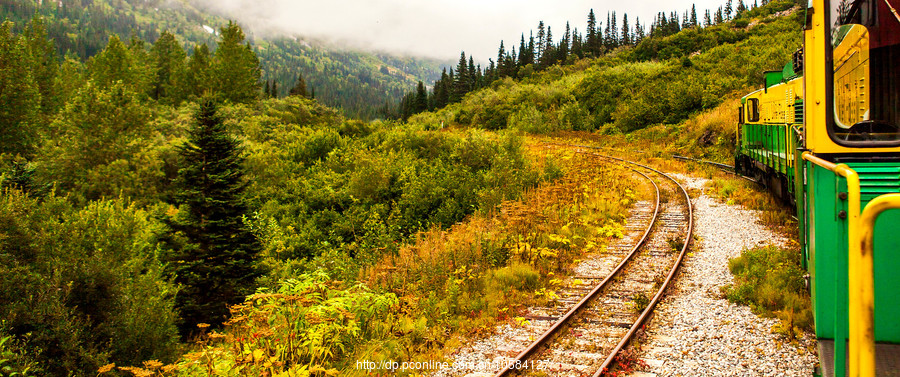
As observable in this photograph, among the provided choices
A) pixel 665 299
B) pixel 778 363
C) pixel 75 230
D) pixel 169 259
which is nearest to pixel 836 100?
pixel 778 363

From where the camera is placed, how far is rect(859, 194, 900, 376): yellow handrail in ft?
6.63

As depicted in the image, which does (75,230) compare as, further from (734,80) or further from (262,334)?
(734,80)

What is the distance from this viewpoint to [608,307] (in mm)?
7172

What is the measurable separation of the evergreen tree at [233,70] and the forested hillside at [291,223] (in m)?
11.6

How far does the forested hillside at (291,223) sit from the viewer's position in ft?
22.3

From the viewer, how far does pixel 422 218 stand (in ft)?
57.5

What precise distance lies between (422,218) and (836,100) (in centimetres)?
1433

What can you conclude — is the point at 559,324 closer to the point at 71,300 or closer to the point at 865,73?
the point at 865,73

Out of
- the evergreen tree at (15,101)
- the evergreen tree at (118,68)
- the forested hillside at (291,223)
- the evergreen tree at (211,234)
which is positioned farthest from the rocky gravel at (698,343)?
the evergreen tree at (118,68)

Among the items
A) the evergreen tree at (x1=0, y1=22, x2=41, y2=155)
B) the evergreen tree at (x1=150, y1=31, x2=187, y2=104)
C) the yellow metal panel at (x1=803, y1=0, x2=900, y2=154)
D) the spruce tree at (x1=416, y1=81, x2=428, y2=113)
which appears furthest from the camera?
the spruce tree at (x1=416, y1=81, x2=428, y2=113)

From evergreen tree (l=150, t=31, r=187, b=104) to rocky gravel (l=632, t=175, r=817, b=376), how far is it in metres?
62.9

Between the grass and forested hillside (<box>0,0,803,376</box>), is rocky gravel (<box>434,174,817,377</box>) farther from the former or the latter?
forested hillside (<box>0,0,803,376</box>)

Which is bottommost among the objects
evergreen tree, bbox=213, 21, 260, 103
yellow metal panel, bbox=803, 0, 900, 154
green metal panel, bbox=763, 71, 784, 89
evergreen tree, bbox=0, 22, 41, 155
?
yellow metal panel, bbox=803, 0, 900, 154

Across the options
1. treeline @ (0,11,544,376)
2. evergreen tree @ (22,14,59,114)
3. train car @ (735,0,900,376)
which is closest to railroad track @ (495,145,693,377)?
train car @ (735,0,900,376)
